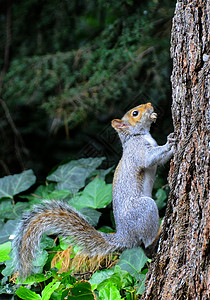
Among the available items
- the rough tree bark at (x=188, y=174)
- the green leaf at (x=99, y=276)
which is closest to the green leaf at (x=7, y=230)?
the green leaf at (x=99, y=276)

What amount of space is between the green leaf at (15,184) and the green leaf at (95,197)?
405 millimetres

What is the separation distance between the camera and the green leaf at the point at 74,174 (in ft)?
9.07

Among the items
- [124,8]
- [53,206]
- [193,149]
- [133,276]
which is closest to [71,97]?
[124,8]

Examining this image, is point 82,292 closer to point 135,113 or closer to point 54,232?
point 54,232

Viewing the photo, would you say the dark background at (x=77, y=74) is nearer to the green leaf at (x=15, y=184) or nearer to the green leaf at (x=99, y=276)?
the green leaf at (x=15, y=184)

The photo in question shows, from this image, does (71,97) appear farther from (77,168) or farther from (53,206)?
(53,206)

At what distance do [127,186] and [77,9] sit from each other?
1.94 meters

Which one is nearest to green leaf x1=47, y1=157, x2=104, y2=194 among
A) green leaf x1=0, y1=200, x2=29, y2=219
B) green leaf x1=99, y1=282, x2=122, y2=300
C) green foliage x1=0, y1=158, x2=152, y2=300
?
green foliage x1=0, y1=158, x2=152, y2=300

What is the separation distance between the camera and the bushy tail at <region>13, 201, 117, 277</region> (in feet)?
5.99

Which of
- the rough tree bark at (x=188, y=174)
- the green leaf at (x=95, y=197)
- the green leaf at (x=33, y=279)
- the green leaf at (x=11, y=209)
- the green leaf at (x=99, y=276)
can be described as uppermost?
the rough tree bark at (x=188, y=174)

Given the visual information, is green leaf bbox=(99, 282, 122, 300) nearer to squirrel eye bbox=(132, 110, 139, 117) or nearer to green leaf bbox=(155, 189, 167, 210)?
squirrel eye bbox=(132, 110, 139, 117)

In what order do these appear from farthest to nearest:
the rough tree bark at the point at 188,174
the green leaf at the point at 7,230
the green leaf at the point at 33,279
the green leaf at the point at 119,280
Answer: the green leaf at the point at 7,230 → the green leaf at the point at 33,279 → the green leaf at the point at 119,280 → the rough tree bark at the point at 188,174

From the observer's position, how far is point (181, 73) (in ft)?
4.73

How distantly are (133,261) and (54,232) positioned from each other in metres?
0.44
